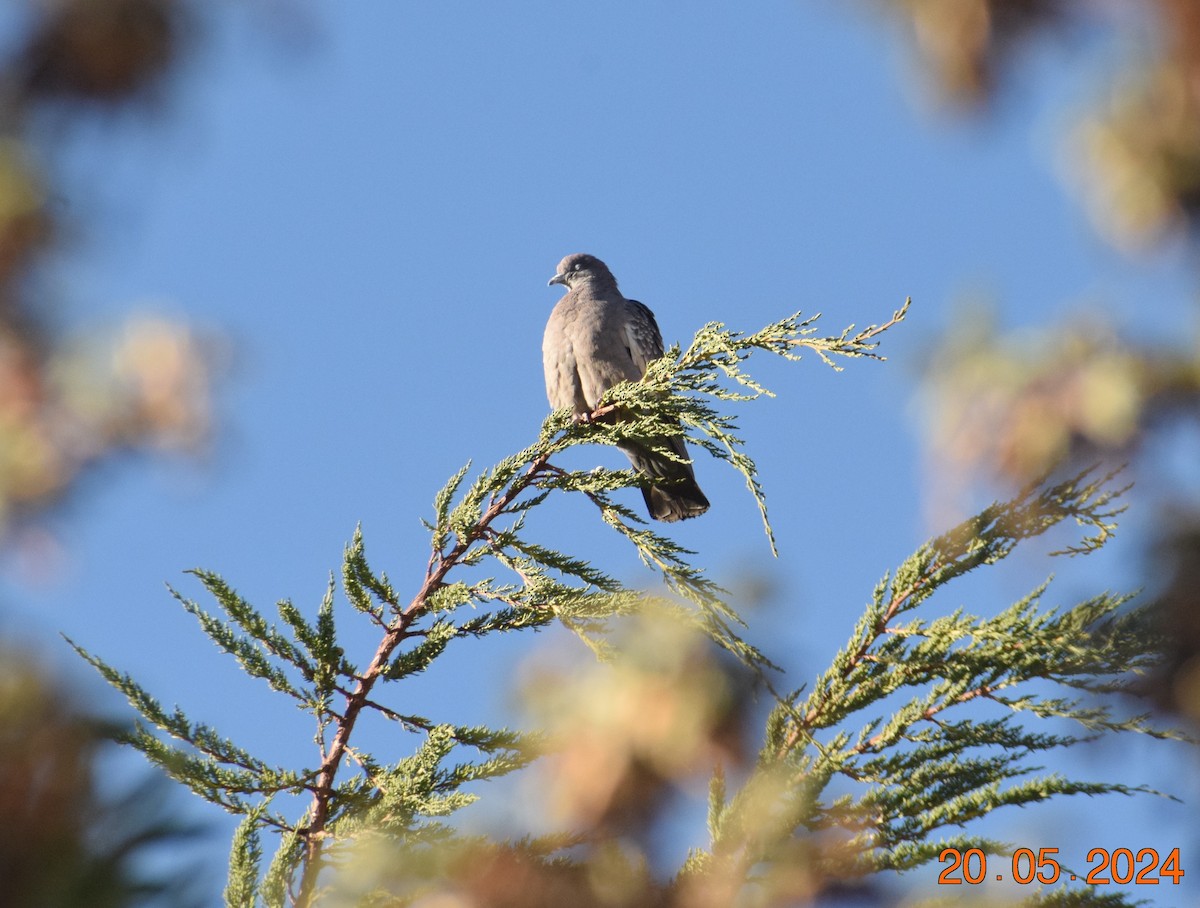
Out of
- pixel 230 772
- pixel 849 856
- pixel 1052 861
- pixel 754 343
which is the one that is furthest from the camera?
pixel 754 343

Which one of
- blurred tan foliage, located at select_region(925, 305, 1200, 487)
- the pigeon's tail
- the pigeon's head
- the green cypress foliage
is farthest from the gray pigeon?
blurred tan foliage, located at select_region(925, 305, 1200, 487)

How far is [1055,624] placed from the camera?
3201 millimetres

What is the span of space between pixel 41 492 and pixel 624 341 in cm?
636

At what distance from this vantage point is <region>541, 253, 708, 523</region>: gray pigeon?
23.2 feet

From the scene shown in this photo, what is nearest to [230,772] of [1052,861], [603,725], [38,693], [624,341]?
[1052,861]

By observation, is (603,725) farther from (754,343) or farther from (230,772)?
(754,343)

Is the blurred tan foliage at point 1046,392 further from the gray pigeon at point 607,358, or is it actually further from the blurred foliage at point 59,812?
the gray pigeon at point 607,358

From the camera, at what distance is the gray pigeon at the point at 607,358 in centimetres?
706

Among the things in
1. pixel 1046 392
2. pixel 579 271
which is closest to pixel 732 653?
pixel 1046 392

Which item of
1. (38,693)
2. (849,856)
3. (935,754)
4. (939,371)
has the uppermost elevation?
(935,754)

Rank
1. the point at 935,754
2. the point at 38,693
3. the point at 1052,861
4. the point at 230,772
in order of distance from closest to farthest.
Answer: the point at 38,693
the point at 1052,861
the point at 935,754
the point at 230,772

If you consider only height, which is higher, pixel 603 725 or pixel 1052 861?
pixel 1052 861

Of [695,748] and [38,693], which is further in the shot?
[695,748]

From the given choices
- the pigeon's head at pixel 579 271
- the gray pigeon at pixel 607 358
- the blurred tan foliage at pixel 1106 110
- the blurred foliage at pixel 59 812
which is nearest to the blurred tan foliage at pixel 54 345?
the blurred foliage at pixel 59 812
